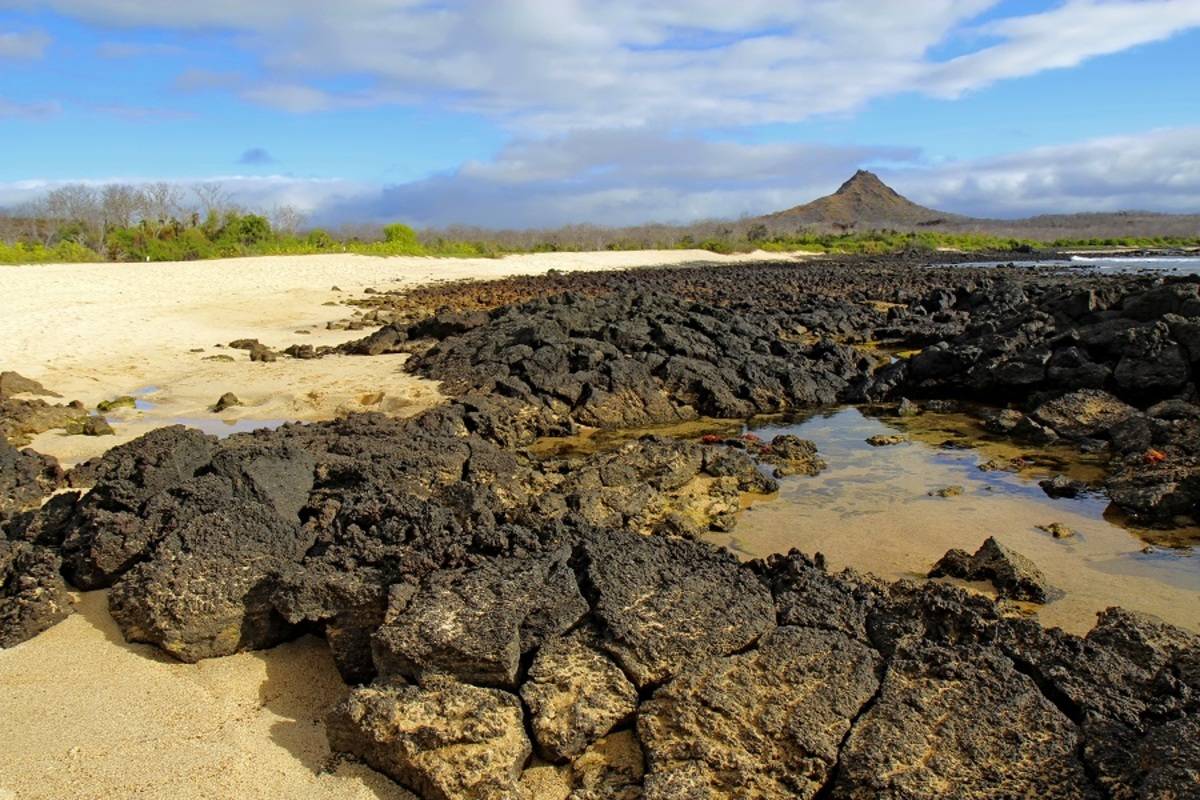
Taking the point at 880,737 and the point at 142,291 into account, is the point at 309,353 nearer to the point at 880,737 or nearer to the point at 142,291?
the point at 142,291

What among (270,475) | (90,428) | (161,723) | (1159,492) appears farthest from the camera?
(90,428)

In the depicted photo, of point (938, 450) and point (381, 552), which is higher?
point (381, 552)

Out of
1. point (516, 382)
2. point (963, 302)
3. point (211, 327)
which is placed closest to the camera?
point (516, 382)

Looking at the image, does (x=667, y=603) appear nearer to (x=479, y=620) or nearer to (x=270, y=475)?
(x=479, y=620)

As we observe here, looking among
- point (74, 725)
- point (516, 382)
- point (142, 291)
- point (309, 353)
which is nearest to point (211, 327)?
point (309, 353)

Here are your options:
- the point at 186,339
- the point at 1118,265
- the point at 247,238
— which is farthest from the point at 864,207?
the point at 186,339

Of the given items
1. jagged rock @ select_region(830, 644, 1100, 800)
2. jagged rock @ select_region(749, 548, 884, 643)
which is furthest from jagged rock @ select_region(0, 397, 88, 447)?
jagged rock @ select_region(830, 644, 1100, 800)

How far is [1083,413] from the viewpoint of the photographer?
11.1 metres

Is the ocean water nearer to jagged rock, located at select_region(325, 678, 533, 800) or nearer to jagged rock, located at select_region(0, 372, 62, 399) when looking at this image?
jagged rock, located at select_region(0, 372, 62, 399)

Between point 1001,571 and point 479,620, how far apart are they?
393 centimetres

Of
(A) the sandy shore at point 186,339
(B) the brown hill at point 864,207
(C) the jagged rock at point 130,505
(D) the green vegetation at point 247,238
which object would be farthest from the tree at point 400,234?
(B) the brown hill at point 864,207

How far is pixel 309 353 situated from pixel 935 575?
1255cm

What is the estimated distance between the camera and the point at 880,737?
3617 millimetres

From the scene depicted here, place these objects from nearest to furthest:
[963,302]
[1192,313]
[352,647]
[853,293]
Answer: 1. [352,647]
2. [1192,313]
3. [963,302]
4. [853,293]
